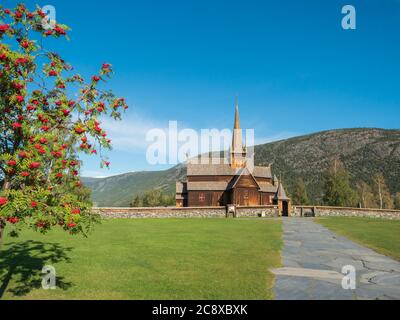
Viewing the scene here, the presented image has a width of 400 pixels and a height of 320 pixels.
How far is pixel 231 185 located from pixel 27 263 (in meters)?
47.3

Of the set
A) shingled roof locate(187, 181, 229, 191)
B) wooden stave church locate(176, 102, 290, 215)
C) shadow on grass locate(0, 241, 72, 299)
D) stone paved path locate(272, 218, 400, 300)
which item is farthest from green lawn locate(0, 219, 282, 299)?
shingled roof locate(187, 181, 229, 191)

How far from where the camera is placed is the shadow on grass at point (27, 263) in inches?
353

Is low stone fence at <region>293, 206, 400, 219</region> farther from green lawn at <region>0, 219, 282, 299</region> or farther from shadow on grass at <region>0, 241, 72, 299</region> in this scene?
shadow on grass at <region>0, 241, 72, 299</region>

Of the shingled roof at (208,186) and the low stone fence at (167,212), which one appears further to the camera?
the shingled roof at (208,186)

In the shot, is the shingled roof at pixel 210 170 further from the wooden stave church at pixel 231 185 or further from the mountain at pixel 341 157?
the mountain at pixel 341 157

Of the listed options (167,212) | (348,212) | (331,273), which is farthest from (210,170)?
(331,273)

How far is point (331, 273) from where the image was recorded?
10.2 metres

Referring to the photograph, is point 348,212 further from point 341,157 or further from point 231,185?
point 341,157

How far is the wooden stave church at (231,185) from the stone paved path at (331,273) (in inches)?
1520

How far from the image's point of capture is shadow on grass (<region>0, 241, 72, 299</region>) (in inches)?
353

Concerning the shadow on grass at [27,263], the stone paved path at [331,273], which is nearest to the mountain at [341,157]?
the stone paved path at [331,273]

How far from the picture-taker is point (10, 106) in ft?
22.0

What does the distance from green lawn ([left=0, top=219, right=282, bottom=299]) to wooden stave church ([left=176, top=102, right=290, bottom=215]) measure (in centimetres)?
3842
